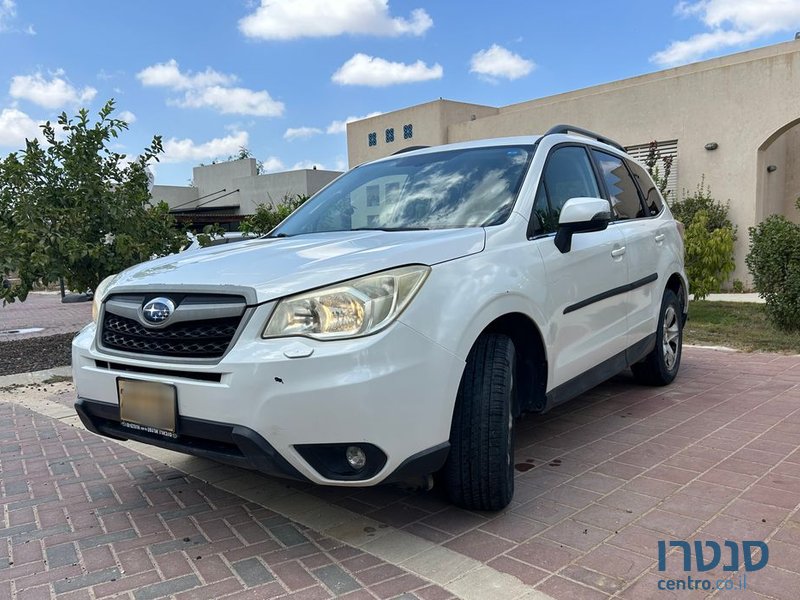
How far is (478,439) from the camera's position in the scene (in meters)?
2.68

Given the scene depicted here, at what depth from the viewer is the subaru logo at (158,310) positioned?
8.57ft

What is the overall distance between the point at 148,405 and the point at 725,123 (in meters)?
14.0

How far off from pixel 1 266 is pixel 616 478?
6.37 meters

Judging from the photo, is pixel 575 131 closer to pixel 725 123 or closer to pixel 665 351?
pixel 665 351

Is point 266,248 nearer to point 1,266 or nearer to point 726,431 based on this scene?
point 726,431

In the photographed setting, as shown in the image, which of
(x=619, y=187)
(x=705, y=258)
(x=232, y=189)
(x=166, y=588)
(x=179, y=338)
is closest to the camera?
(x=166, y=588)

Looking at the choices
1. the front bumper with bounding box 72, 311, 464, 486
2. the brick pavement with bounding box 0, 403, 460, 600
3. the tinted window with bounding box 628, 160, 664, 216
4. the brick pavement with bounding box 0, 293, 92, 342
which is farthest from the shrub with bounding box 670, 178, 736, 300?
Answer: the brick pavement with bounding box 0, 293, 92, 342

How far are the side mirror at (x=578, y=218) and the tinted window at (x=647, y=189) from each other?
1.78m

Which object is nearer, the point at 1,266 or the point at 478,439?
the point at 478,439

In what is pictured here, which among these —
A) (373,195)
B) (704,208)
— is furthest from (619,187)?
(704,208)

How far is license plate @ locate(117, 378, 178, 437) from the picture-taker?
8.43 ft

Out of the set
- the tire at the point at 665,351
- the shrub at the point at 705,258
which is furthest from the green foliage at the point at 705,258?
the tire at the point at 665,351

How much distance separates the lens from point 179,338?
102 inches

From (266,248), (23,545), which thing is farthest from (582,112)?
(23,545)
